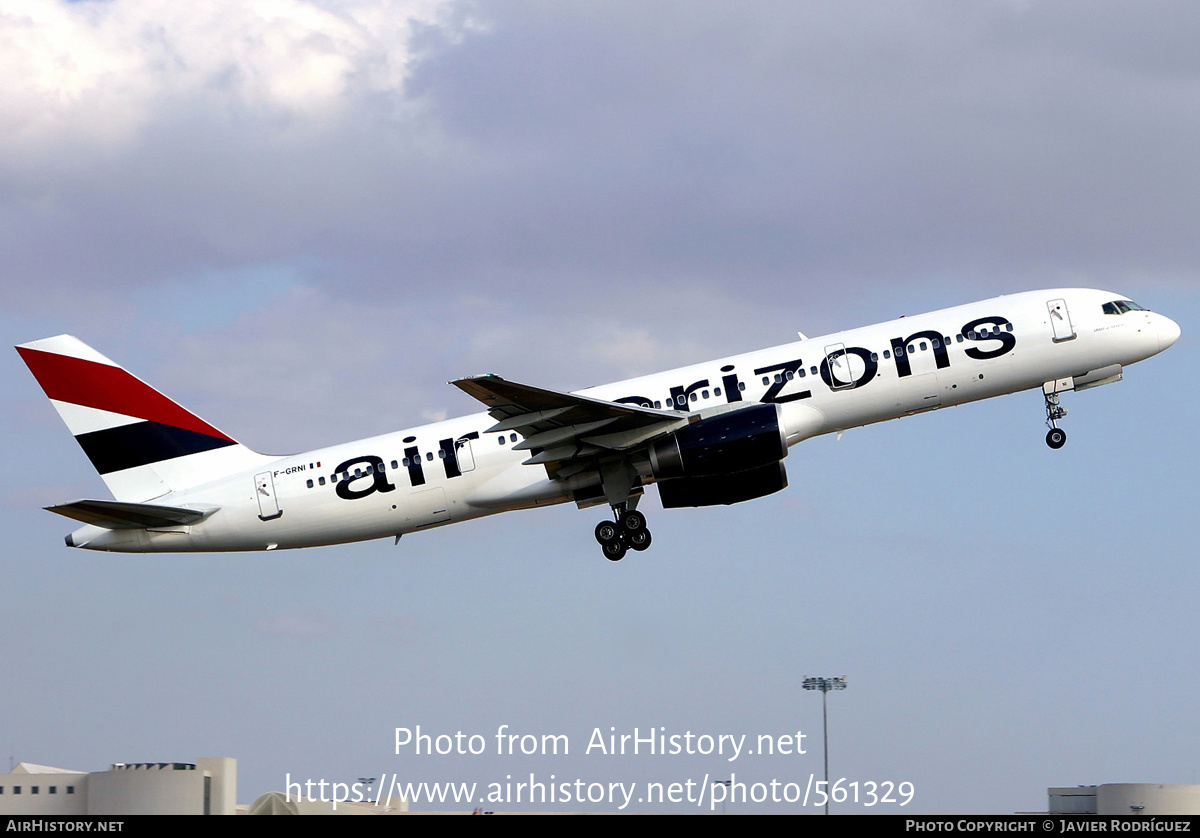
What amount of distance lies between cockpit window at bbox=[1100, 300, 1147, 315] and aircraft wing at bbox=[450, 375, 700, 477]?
1334 centimetres

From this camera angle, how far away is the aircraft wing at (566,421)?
121 feet

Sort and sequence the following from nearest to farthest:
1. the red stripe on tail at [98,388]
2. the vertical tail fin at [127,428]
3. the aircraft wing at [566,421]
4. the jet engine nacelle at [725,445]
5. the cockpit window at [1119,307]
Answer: the aircraft wing at [566,421]
the jet engine nacelle at [725,445]
the cockpit window at [1119,307]
the vertical tail fin at [127,428]
the red stripe on tail at [98,388]

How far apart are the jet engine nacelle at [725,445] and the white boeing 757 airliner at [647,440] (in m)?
0.04

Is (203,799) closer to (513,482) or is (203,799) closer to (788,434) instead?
(513,482)

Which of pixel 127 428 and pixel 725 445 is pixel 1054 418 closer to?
pixel 725 445

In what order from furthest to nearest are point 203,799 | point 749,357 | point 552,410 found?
point 203,799
point 749,357
point 552,410

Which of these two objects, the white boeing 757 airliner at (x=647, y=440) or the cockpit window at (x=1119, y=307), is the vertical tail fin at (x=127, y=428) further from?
the cockpit window at (x=1119, y=307)

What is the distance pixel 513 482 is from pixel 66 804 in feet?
93.7

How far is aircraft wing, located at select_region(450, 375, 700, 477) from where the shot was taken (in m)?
37.0

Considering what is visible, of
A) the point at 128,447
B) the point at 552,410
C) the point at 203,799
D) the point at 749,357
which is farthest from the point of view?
the point at 203,799

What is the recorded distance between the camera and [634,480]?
40719 millimetres

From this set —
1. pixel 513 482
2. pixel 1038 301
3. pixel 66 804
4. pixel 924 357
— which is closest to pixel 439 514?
pixel 513 482

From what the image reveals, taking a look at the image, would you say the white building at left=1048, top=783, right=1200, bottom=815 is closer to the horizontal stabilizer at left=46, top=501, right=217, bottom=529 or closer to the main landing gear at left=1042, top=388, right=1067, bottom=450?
the main landing gear at left=1042, top=388, right=1067, bottom=450

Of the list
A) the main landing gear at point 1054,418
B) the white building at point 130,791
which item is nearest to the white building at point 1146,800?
the main landing gear at point 1054,418
